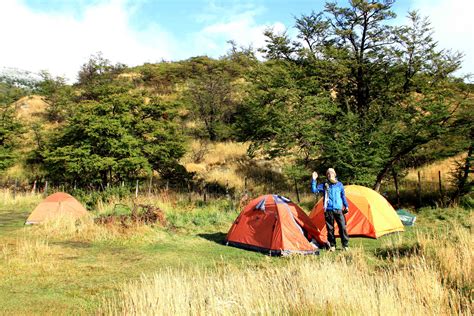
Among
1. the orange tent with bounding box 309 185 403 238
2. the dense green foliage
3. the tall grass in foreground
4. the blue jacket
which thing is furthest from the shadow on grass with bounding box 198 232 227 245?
the dense green foliage

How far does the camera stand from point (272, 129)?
17.7 metres

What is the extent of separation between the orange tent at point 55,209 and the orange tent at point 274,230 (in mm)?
6647

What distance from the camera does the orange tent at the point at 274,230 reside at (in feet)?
32.5

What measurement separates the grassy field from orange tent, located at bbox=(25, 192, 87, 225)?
3.20 ft

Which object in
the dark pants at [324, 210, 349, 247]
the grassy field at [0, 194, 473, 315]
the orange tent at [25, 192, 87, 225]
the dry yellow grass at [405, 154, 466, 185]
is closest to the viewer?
the grassy field at [0, 194, 473, 315]

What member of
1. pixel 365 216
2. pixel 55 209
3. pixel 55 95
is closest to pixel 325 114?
pixel 365 216

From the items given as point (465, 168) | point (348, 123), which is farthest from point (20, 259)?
point (465, 168)

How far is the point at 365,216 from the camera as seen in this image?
39.4 feet

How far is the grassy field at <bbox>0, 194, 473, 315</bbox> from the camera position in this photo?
17.0 feet

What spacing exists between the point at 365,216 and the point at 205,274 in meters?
6.87

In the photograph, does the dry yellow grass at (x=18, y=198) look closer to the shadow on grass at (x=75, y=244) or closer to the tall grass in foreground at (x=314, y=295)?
the shadow on grass at (x=75, y=244)

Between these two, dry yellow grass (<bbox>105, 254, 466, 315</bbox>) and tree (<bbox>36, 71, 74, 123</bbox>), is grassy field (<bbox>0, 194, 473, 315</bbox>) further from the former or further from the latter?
tree (<bbox>36, 71, 74, 123</bbox>)

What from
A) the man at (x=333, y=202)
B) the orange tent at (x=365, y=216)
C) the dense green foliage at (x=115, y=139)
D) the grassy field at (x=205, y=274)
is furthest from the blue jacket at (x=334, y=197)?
the dense green foliage at (x=115, y=139)

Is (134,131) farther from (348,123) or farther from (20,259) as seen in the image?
(20,259)
